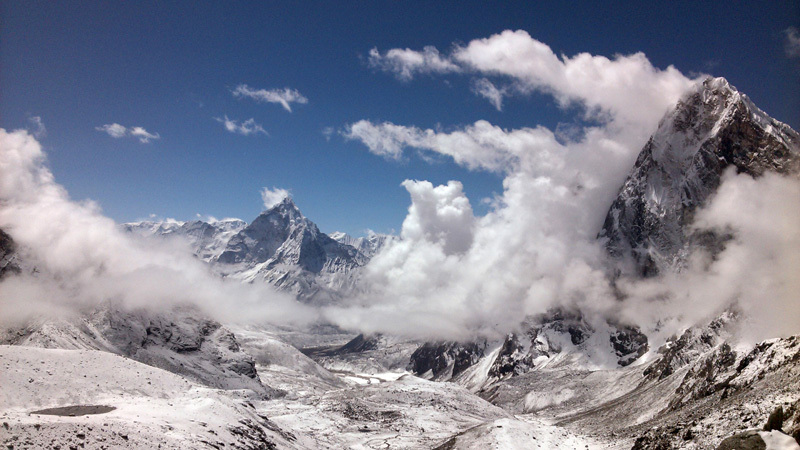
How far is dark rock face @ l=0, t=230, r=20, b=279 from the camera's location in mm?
154000

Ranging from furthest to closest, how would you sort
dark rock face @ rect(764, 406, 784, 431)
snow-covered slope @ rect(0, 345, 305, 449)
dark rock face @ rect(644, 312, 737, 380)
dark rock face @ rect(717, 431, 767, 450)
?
dark rock face @ rect(644, 312, 737, 380) < snow-covered slope @ rect(0, 345, 305, 449) < dark rock face @ rect(764, 406, 784, 431) < dark rock face @ rect(717, 431, 767, 450)

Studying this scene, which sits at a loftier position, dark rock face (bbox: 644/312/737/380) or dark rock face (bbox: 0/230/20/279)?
dark rock face (bbox: 0/230/20/279)

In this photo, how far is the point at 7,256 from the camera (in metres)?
158

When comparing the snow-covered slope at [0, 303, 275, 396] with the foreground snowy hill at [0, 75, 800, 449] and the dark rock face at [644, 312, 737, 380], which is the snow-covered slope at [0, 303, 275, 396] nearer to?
the foreground snowy hill at [0, 75, 800, 449]

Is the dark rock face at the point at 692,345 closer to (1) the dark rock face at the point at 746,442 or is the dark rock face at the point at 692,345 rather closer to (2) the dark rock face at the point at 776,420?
(2) the dark rock face at the point at 776,420

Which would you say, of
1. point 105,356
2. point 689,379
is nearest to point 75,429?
point 105,356

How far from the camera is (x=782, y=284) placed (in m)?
151

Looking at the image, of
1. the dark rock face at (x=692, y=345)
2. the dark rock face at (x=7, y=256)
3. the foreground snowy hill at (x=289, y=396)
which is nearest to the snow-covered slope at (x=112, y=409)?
the foreground snowy hill at (x=289, y=396)

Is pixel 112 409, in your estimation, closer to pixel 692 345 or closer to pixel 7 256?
pixel 7 256

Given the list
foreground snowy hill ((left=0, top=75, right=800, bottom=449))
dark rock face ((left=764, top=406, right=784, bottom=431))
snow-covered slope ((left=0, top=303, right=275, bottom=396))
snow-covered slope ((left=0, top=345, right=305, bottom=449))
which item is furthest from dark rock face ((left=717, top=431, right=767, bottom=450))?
snow-covered slope ((left=0, top=303, right=275, bottom=396))

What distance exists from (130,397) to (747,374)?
9311 centimetres

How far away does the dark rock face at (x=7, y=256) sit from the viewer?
154 meters

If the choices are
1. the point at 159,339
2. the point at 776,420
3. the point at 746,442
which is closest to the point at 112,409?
the point at 746,442

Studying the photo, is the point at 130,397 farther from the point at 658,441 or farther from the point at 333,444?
the point at 658,441
